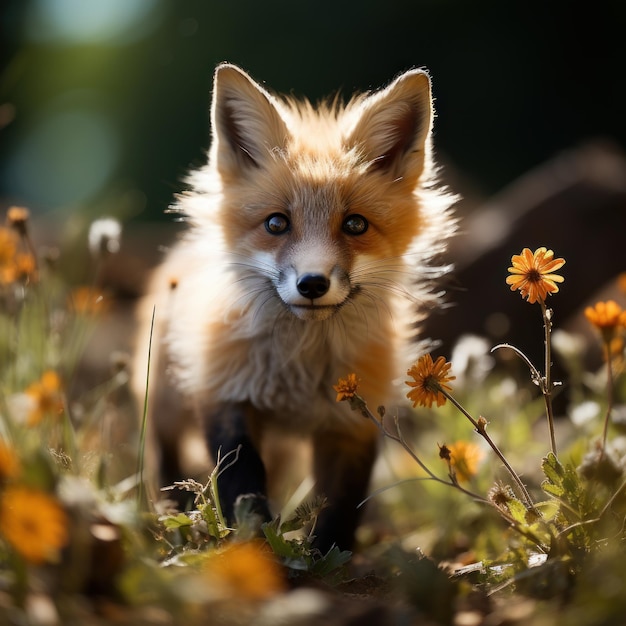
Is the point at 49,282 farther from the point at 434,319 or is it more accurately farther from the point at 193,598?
the point at 434,319

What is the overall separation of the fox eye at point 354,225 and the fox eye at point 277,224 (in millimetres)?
186

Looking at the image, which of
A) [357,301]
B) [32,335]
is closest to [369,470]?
[357,301]

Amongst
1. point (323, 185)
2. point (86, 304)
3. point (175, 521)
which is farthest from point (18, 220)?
point (175, 521)

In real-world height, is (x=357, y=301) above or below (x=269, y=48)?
below

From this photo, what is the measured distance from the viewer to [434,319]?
465cm

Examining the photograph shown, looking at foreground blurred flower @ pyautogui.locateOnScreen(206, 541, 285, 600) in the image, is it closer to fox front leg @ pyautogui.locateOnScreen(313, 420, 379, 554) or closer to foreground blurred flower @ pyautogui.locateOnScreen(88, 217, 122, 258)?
fox front leg @ pyautogui.locateOnScreen(313, 420, 379, 554)

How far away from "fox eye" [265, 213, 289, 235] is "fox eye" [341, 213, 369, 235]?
186mm

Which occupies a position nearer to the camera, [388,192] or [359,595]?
[359,595]

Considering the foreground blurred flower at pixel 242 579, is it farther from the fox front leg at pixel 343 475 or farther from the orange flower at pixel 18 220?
the orange flower at pixel 18 220

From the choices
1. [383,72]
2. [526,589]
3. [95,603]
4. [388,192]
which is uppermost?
[383,72]

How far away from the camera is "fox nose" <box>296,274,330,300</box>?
82.7 inches

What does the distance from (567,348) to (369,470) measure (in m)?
0.83

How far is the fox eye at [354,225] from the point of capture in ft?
7.84

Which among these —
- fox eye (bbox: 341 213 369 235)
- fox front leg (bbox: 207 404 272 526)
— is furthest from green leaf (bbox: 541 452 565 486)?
fox eye (bbox: 341 213 369 235)
